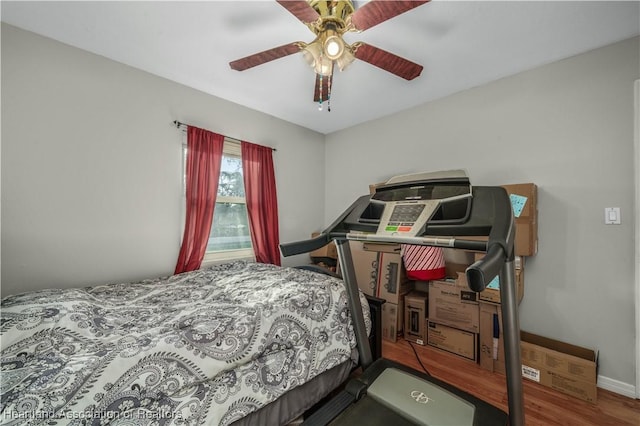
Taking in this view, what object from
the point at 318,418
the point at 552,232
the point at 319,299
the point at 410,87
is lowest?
the point at 318,418

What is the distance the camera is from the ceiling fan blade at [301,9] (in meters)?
1.23

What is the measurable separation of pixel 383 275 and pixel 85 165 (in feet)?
9.00

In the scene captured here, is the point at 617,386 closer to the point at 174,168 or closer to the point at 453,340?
the point at 453,340

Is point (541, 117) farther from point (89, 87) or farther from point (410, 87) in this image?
point (89, 87)

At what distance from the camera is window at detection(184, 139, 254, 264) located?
2.72 m

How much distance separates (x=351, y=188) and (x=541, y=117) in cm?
202

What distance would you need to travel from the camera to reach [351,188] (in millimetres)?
3445

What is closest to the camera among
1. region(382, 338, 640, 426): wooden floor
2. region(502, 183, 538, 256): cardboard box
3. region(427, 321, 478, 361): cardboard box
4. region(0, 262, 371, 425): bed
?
region(0, 262, 371, 425): bed

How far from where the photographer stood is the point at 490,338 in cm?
199

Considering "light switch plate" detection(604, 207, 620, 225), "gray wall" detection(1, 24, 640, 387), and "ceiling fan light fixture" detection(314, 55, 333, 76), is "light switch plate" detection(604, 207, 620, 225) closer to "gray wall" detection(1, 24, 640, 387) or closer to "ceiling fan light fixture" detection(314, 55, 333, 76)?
"gray wall" detection(1, 24, 640, 387)

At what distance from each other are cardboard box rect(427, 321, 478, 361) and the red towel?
1.44 ft

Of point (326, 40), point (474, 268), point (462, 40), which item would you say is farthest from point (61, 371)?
point (462, 40)

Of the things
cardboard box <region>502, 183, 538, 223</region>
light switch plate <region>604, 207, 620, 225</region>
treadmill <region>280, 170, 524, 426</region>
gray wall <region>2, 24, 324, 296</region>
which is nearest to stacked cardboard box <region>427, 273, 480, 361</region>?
cardboard box <region>502, 183, 538, 223</region>

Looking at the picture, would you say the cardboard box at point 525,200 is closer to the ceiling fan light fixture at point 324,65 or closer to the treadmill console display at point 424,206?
the treadmill console display at point 424,206
